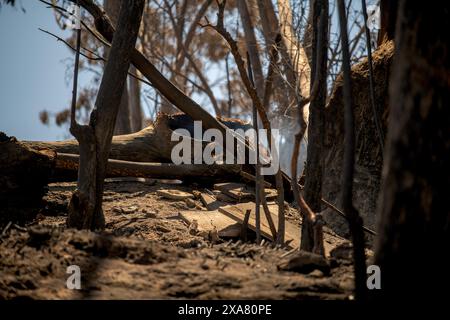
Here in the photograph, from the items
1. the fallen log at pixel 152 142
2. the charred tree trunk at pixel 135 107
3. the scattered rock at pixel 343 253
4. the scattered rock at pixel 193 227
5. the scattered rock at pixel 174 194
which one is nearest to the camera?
the scattered rock at pixel 343 253

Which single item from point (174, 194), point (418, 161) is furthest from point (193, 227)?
point (418, 161)

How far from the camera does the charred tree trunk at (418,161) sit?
1.70 meters

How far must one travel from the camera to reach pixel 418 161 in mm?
1712

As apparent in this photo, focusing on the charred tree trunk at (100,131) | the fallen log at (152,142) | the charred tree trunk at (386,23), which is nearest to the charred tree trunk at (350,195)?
the charred tree trunk at (100,131)

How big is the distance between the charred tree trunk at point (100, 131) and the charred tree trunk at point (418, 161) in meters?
2.23

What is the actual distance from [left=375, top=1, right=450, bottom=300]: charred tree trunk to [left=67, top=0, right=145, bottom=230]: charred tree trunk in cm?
223

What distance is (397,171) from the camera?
5.67 feet

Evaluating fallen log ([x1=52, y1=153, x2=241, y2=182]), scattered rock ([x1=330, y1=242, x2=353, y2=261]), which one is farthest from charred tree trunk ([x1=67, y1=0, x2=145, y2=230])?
fallen log ([x1=52, y1=153, x2=241, y2=182])

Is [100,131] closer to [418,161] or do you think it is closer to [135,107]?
[418,161]

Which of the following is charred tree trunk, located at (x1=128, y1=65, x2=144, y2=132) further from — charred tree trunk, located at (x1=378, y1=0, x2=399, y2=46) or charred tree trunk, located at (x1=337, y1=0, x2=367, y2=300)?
charred tree trunk, located at (x1=337, y1=0, x2=367, y2=300)

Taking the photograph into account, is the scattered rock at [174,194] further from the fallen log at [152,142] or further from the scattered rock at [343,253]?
the scattered rock at [343,253]
